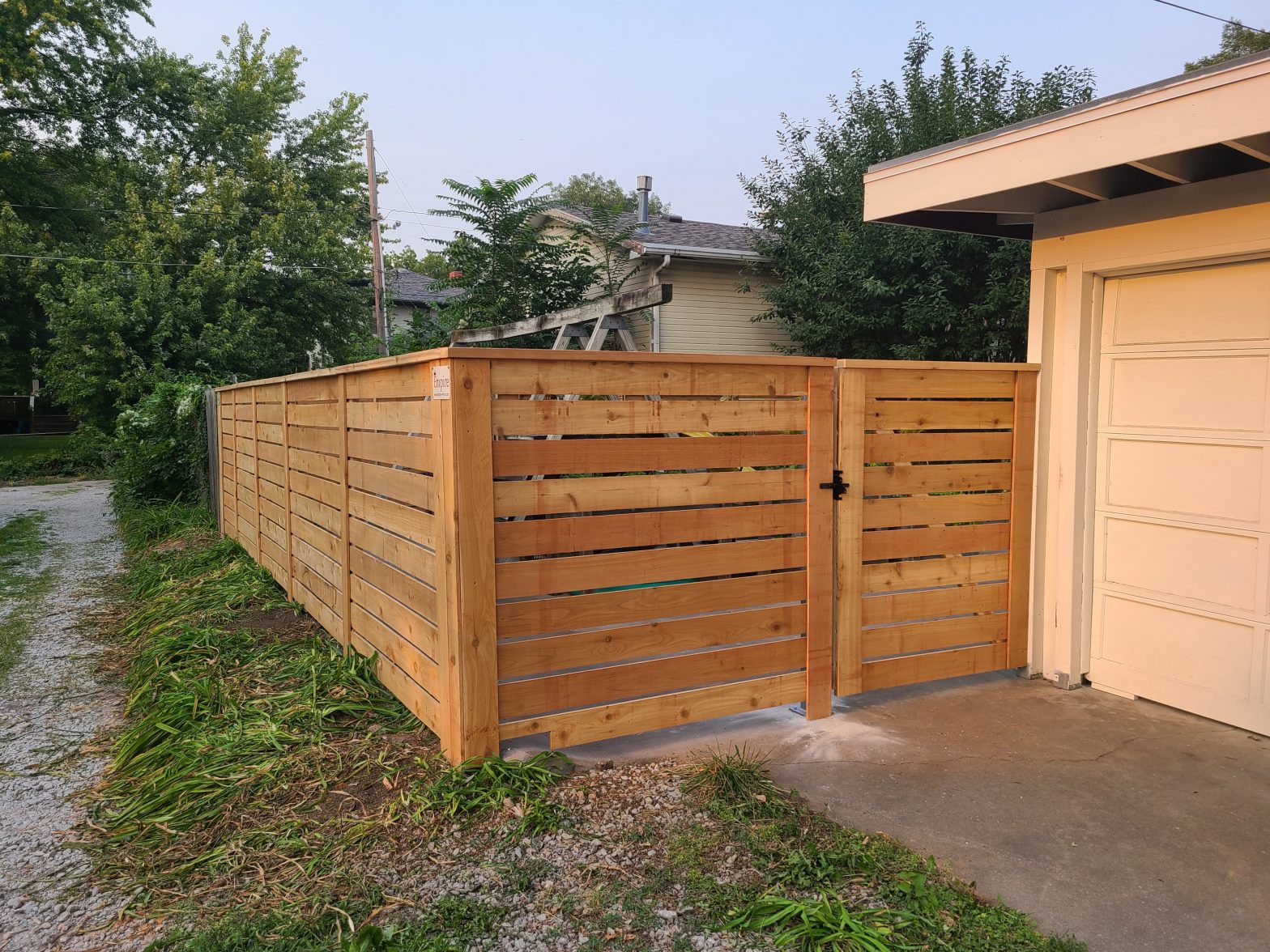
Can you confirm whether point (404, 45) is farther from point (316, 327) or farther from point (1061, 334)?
point (1061, 334)

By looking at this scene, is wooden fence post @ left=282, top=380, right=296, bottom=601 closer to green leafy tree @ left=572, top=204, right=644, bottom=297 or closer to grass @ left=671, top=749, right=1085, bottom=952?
grass @ left=671, top=749, right=1085, bottom=952

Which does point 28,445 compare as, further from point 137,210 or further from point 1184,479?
point 1184,479

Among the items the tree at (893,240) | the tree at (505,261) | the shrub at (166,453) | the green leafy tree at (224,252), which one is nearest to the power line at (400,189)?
the green leafy tree at (224,252)

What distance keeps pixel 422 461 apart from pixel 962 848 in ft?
7.63

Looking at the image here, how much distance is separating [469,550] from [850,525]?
174cm

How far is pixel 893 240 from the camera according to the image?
13062 millimetres

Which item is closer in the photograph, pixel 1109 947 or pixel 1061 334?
pixel 1109 947

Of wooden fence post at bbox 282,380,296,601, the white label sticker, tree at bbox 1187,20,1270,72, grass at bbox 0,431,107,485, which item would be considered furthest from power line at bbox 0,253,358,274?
tree at bbox 1187,20,1270,72

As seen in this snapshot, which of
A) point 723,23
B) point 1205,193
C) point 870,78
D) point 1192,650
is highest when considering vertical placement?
point 723,23

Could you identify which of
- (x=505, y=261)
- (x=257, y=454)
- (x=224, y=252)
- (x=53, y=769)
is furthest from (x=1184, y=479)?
(x=224, y=252)

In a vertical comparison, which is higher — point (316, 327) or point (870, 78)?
point (870, 78)

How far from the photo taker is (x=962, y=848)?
2795mm

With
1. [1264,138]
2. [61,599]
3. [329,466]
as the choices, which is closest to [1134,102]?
[1264,138]

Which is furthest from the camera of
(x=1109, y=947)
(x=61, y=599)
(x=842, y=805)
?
(x=61, y=599)
